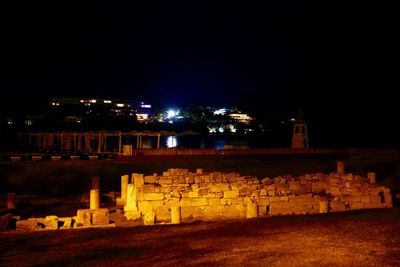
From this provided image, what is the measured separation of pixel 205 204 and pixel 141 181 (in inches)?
Result: 101

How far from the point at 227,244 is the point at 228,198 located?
613 cm

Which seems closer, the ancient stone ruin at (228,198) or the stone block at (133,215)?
the ancient stone ruin at (228,198)

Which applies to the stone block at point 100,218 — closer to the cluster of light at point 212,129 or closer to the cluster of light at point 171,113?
the cluster of light at point 212,129

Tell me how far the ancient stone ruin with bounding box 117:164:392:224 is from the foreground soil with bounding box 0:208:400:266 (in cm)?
276

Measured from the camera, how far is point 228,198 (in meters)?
16.1

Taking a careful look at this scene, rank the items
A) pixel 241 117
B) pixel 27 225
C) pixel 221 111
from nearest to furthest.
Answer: pixel 27 225
pixel 241 117
pixel 221 111

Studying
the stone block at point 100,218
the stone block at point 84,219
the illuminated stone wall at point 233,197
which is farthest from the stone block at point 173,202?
the stone block at point 84,219

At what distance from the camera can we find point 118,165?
1270 inches

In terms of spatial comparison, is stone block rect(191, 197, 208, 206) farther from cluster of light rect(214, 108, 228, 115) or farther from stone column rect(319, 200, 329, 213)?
cluster of light rect(214, 108, 228, 115)

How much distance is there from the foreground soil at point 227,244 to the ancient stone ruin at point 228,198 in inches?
109

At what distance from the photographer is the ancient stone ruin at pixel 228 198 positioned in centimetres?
1586

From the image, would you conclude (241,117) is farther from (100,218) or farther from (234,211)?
(100,218)

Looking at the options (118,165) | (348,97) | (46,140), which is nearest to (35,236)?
(118,165)

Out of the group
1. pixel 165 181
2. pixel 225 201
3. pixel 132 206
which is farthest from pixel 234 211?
pixel 132 206
